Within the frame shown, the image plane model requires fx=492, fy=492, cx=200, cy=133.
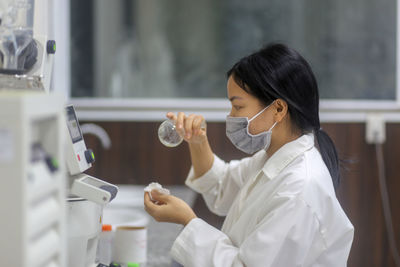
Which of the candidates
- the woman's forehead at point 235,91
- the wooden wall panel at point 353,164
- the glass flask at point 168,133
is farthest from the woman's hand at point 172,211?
the wooden wall panel at point 353,164

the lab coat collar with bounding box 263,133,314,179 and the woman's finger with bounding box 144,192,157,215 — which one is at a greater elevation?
the lab coat collar with bounding box 263,133,314,179

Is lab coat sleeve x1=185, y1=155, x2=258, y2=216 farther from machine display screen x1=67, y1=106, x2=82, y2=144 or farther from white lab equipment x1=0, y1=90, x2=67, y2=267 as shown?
white lab equipment x1=0, y1=90, x2=67, y2=267

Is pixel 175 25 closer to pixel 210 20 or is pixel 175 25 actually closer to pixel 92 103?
pixel 210 20

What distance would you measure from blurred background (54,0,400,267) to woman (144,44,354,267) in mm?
1333

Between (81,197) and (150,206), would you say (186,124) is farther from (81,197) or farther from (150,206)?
(81,197)

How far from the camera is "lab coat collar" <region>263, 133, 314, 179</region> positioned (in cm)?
143

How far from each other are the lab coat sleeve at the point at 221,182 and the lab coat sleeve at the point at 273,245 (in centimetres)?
54

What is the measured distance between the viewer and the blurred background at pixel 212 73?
2.87 m

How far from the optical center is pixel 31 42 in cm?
117

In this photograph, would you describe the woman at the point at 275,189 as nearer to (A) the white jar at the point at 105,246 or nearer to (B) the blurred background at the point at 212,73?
(A) the white jar at the point at 105,246

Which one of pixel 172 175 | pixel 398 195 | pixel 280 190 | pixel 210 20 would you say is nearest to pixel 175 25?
pixel 210 20

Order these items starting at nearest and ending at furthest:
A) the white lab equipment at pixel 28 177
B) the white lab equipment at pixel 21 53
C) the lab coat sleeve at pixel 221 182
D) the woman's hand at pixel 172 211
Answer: the white lab equipment at pixel 28 177 → the white lab equipment at pixel 21 53 → the woman's hand at pixel 172 211 → the lab coat sleeve at pixel 221 182

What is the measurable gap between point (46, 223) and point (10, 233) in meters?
0.06

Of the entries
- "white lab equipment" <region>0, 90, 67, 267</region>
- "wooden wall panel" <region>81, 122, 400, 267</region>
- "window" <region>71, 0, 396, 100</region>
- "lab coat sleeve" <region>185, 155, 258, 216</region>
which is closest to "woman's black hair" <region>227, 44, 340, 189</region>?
"lab coat sleeve" <region>185, 155, 258, 216</region>
